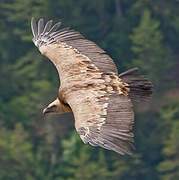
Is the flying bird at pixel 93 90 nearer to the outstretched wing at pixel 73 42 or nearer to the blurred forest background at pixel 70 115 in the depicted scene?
the outstretched wing at pixel 73 42

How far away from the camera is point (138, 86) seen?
13.7 metres

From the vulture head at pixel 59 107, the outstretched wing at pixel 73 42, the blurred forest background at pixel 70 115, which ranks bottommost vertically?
the blurred forest background at pixel 70 115

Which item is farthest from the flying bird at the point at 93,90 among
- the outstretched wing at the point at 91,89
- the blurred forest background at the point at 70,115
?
the blurred forest background at the point at 70,115

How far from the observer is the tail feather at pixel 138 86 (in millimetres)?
13641

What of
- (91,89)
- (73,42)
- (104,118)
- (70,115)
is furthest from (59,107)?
(70,115)

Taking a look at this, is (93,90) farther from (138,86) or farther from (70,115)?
(70,115)

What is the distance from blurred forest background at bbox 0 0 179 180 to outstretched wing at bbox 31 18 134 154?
2495 centimetres

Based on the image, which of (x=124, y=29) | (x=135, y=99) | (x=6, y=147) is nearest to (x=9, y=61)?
(x=124, y=29)

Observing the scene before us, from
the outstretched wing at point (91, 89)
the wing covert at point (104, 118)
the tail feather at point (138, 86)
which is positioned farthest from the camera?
the tail feather at point (138, 86)

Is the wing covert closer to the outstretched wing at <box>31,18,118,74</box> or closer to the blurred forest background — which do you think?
the outstretched wing at <box>31,18,118,74</box>

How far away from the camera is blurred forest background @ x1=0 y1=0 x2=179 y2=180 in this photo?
42188 mm

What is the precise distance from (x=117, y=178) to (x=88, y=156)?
1.94 metres

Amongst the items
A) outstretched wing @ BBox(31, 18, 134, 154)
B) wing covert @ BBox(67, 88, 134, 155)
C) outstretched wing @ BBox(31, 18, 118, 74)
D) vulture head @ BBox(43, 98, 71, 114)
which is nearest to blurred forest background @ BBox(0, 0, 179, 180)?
outstretched wing @ BBox(31, 18, 118, 74)

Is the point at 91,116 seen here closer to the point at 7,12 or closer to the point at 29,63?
the point at 29,63
